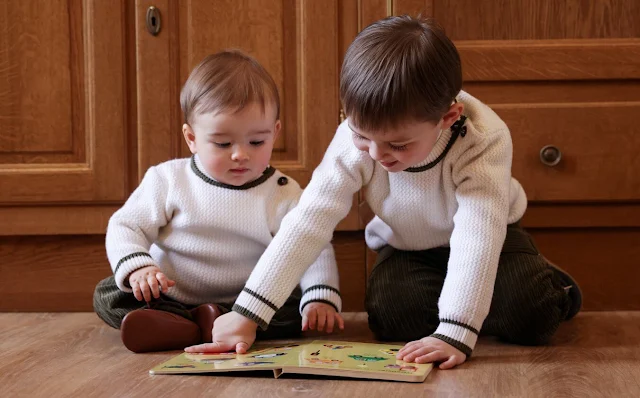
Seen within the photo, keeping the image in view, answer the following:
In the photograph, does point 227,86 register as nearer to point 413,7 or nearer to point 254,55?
point 254,55

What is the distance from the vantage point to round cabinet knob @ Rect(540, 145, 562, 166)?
1.59m

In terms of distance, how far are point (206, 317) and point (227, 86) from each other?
361 millimetres

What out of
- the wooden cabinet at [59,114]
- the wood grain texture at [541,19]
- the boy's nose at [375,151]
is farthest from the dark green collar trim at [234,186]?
the wood grain texture at [541,19]

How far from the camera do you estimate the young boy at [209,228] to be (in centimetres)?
132

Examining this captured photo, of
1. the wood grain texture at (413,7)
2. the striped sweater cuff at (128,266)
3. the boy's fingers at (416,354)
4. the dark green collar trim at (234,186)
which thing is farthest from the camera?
the wood grain texture at (413,7)

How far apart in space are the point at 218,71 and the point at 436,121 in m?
0.39

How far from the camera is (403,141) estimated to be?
1.14 meters

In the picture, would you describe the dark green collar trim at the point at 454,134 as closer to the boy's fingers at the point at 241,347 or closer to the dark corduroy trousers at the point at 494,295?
the dark corduroy trousers at the point at 494,295

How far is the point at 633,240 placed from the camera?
1.63 m

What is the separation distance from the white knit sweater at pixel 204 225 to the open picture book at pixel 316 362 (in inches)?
9.5

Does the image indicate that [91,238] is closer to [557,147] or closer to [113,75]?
[113,75]

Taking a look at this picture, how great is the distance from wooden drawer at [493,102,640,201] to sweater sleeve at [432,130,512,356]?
0.30 m

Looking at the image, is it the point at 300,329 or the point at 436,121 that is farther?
the point at 300,329

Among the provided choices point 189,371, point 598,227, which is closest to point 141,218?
point 189,371
